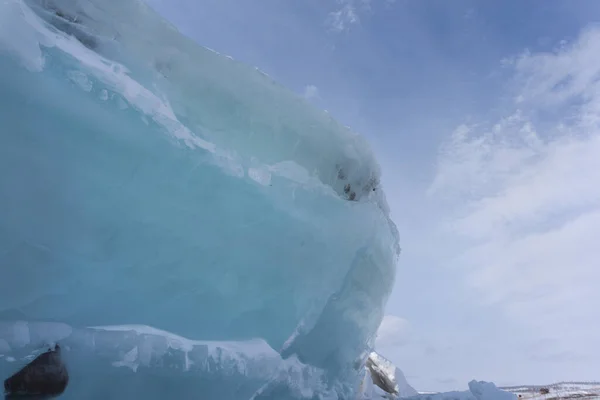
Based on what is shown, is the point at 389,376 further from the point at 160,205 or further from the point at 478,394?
the point at 160,205

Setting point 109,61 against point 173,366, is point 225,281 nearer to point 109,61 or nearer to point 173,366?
point 173,366

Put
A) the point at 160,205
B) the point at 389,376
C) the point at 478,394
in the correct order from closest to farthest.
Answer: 1. the point at 160,205
2. the point at 478,394
3. the point at 389,376

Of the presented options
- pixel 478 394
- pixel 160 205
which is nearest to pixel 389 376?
pixel 478 394

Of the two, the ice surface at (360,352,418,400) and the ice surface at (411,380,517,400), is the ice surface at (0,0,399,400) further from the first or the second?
the ice surface at (360,352,418,400)

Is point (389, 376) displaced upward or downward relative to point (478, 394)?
upward

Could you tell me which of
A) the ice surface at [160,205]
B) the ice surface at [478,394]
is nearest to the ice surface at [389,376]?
the ice surface at [478,394]

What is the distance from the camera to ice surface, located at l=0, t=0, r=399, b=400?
11.8 ft

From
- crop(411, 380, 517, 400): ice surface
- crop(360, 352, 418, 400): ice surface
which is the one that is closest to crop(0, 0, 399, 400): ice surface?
crop(411, 380, 517, 400): ice surface

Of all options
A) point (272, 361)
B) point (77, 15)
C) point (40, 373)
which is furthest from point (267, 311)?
point (77, 15)

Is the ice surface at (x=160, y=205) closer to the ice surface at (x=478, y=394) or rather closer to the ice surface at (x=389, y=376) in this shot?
the ice surface at (x=478, y=394)

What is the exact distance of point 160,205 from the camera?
4.41 m

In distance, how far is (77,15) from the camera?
4.13m

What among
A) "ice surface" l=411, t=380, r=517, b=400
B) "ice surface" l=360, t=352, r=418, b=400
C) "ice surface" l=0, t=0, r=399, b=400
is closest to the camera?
A: "ice surface" l=0, t=0, r=399, b=400

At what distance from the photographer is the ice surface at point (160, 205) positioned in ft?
11.8
